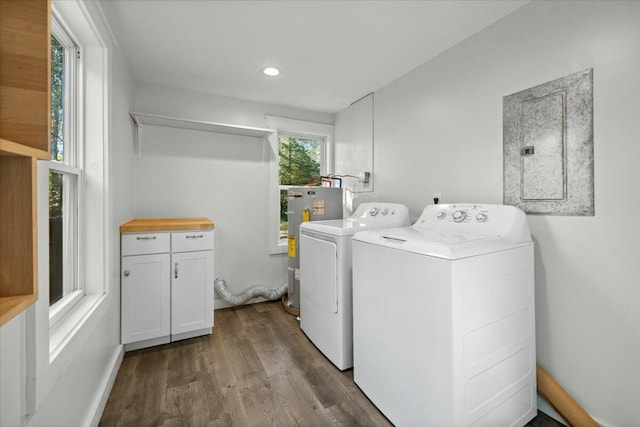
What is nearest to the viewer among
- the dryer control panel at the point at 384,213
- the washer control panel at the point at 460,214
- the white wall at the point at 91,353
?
the white wall at the point at 91,353

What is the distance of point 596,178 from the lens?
1.42 metres

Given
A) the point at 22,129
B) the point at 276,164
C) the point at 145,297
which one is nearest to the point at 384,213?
the point at 276,164

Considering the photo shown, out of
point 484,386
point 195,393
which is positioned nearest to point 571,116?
point 484,386

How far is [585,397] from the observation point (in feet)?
4.85

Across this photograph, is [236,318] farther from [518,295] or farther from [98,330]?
[518,295]

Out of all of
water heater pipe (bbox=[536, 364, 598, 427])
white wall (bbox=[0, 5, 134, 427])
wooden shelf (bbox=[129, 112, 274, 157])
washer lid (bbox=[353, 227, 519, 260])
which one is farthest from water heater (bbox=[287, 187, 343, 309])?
water heater pipe (bbox=[536, 364, 598, 427])

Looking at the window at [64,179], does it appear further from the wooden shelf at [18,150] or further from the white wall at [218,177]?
the white wall at [218,177]

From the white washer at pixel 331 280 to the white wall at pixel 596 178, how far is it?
2.34ft

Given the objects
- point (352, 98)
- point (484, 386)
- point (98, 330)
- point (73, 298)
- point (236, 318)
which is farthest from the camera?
point (352, 98)

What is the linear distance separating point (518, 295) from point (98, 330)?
2.30 meters

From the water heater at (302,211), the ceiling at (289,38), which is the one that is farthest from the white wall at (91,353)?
the water heater at (302,211)

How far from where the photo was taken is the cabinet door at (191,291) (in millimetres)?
2359

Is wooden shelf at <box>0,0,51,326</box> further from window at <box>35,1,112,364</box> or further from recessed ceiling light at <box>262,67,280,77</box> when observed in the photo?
recessed ceiling light at <box>262,67,280,77</box>

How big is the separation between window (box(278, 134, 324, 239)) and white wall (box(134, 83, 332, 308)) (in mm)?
245
